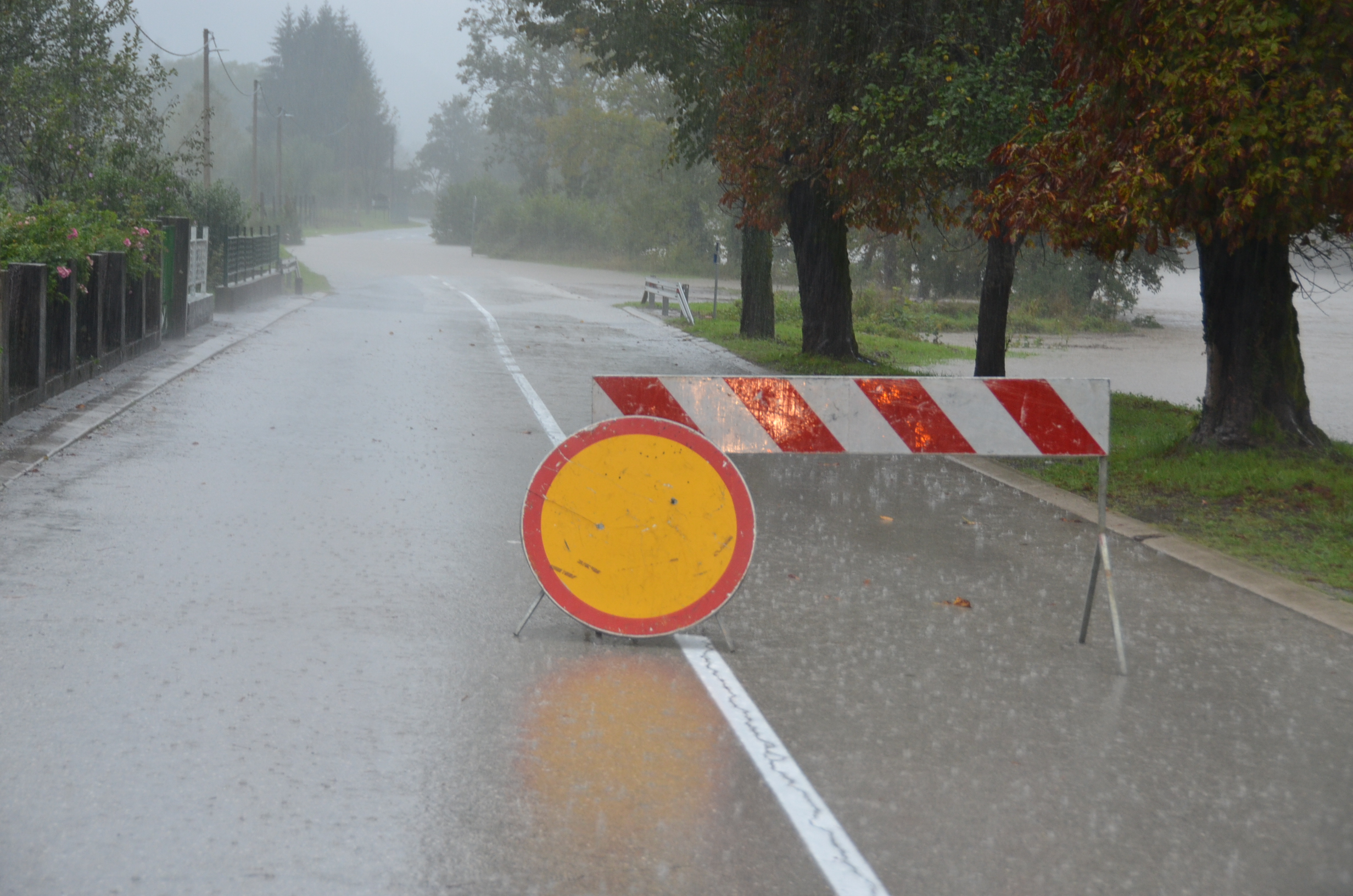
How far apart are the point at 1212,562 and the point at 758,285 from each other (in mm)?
18670

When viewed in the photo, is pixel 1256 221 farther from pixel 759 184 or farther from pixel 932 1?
pixel 759 184

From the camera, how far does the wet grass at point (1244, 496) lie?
8641mm

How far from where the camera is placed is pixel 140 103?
31.2 metres

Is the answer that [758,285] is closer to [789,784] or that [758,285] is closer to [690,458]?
[690,458]

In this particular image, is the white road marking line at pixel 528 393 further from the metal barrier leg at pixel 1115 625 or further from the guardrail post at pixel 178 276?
the metal barrier leg at pixel 1115 625

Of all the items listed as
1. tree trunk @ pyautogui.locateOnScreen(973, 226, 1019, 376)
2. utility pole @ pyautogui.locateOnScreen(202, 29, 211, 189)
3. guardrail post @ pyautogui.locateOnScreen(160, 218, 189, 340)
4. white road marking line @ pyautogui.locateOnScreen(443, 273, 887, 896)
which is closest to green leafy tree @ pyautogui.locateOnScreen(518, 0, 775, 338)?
tree trunk @ pyautogui.locateOnScreen(973, 226, 1019, 376)

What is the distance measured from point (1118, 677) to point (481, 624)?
277 centimetres

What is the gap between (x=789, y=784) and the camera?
15.3 ft

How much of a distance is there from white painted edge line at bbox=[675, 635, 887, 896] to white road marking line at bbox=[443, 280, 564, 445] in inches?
222

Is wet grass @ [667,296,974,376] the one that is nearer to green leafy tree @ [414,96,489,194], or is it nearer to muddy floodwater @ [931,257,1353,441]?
muddy floodwater @ [931,257,1353,441]

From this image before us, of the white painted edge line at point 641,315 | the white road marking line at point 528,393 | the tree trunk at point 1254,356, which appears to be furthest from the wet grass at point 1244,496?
the white painted edge line at point 641,315

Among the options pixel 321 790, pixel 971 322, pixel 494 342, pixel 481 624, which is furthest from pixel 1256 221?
pixel 971 322

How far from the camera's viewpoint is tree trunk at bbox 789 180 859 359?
21.7 meters

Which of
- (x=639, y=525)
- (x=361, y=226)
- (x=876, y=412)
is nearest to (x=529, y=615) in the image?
(x=639, y=525)
